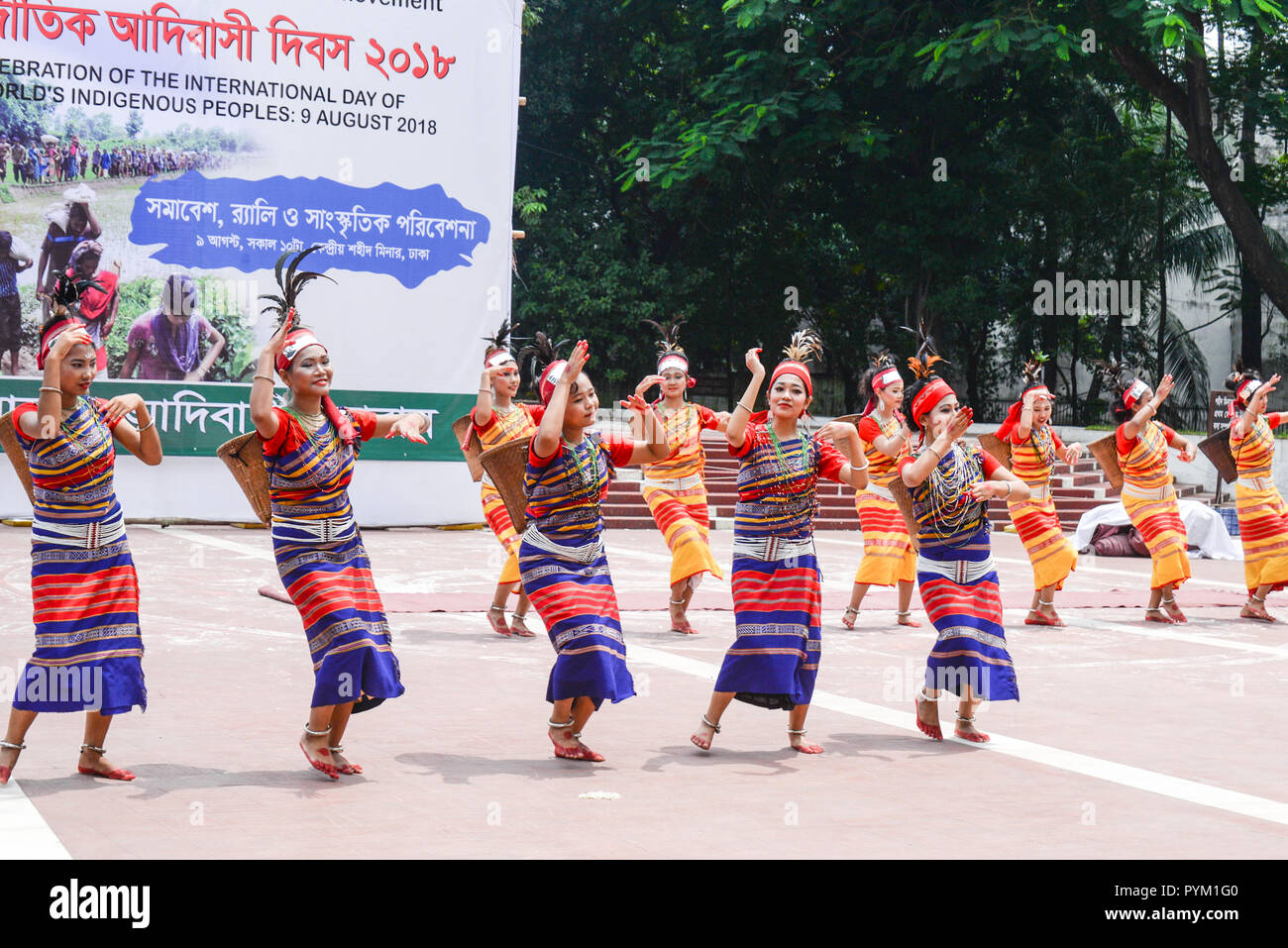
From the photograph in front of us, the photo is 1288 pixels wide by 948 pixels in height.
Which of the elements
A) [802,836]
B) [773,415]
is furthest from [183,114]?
[802,836]

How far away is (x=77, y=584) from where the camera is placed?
5898 millimetres

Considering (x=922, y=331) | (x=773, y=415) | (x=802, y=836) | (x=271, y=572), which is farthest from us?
(x=271, y=572)

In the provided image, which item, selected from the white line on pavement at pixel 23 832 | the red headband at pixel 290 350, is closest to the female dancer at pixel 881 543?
the red headband at pixel 290 350

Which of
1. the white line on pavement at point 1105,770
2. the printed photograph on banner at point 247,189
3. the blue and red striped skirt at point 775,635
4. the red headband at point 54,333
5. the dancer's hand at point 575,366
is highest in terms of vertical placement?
the printed photograph on banner at point 247,189

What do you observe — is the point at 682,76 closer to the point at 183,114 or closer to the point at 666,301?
the point at 666,301

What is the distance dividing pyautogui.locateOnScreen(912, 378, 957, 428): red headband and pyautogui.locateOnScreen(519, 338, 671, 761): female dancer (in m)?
1.61

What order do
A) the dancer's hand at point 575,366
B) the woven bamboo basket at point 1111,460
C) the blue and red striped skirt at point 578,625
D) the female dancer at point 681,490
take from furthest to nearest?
the woven bamboo basket at point 1111,460 → the female dancer at point 681,490 → the blue and red striped skirt at point 578,625 → the dancer's hand at point 575,366

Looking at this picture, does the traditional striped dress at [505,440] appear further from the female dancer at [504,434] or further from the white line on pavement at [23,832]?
the white line on pavement at [23,832]

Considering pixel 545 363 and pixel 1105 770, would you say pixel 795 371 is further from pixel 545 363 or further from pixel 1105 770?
pixel 1105 770

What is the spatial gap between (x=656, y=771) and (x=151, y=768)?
2108 mm

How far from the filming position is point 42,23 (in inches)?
654

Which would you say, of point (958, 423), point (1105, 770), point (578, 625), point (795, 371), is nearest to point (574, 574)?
point (578, 625)

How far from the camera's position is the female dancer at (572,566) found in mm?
6348

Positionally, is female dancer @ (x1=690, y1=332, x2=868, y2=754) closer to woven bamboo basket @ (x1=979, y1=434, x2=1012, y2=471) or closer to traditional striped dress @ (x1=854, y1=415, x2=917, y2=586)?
woven bamboo basket @ (x1=979, y1=434, x2=1012, y2=471)
